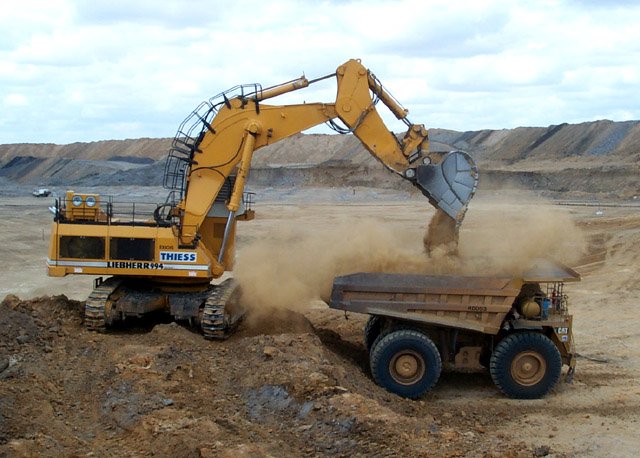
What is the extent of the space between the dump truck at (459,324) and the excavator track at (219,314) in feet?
6.41

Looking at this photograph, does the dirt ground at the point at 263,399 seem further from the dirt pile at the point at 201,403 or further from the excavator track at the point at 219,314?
the excavator track at the point at 219,314

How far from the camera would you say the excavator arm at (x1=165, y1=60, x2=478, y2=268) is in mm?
13258

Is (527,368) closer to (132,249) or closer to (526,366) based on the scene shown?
(526,366)

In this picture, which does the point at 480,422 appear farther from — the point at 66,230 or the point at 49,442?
the point at 66,230

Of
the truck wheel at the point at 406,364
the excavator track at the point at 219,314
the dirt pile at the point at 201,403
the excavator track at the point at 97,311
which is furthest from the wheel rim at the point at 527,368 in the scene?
the excavator track at the point at 97,311

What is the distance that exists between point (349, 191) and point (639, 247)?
3808 centimetres

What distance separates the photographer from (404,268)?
12.6 m

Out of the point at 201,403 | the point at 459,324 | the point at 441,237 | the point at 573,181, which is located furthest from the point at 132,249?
the point at 573,181

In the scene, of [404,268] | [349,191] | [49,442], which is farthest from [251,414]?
[349,191]

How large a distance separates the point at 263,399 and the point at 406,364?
7.83 feet

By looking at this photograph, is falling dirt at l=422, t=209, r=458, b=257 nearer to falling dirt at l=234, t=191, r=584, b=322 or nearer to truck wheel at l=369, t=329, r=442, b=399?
falling dirt at l=234, t=191, r=584, b=322

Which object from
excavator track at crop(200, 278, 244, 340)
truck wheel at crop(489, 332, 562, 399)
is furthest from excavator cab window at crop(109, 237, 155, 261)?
truck wheel at crop(489, 332, 562, 399)

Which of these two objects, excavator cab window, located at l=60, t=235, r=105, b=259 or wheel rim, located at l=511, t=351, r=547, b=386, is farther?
excavator cab window, located at l=60, t=235, r=105, b=259

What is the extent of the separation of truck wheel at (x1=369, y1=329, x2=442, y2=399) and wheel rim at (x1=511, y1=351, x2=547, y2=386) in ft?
3.66
